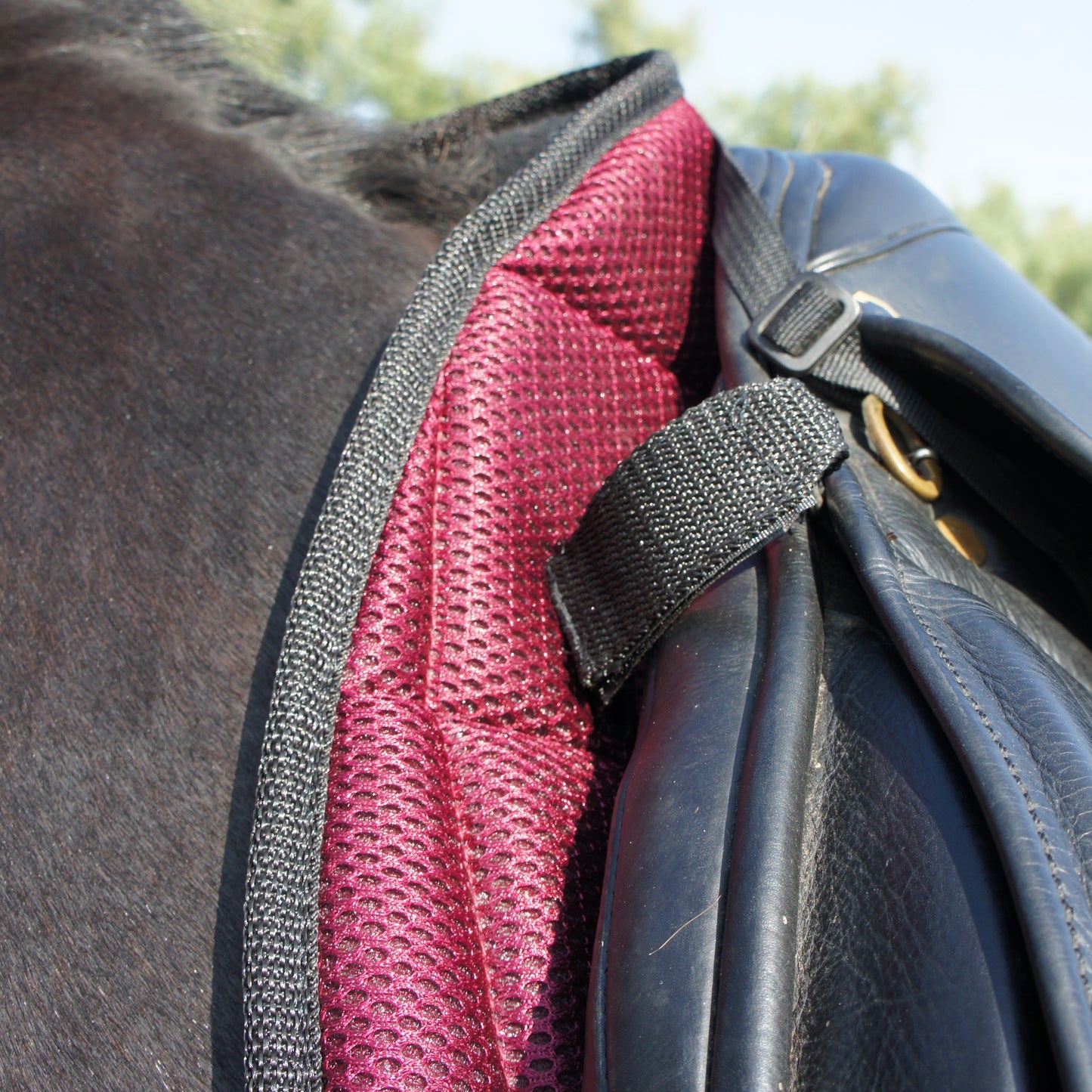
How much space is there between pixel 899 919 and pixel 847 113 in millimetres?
16597

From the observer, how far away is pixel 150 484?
571 millimetres

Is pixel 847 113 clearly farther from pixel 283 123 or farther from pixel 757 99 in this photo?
pixel 283 123

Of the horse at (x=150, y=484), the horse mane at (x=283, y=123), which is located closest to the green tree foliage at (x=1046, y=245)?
the horse mane at (x=283, y=123)

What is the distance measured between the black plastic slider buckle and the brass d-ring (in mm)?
52

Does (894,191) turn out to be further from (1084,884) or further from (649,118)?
(1084,884)

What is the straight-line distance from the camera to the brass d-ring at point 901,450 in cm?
61

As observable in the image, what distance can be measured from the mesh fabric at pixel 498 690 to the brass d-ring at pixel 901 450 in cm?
16

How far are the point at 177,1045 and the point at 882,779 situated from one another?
386mm

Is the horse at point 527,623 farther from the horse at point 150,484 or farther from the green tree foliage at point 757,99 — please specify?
the green tree foliage at point 757,99

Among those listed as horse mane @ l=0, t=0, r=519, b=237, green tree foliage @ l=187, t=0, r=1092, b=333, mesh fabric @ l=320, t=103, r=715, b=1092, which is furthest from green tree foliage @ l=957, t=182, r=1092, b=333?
mesh fabric @ l=320, t=103, r=715, b=1092

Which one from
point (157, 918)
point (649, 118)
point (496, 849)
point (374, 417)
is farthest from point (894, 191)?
point (157, 918)

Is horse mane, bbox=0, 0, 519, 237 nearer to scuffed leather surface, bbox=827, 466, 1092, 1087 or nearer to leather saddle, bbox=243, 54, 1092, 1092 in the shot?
leather saddle, bbox=243, 54, 1092, 1092

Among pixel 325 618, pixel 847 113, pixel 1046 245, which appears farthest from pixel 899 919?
pixel 847 113

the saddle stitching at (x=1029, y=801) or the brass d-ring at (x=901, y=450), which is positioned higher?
the brass d-ring at (x=901, y=450)
